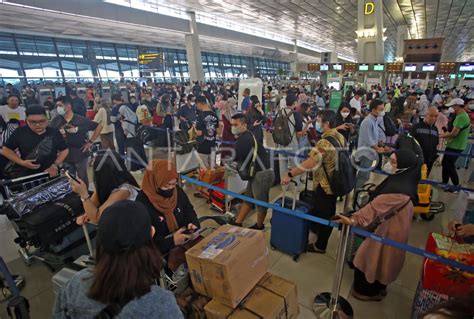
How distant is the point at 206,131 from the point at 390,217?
11.8 ft

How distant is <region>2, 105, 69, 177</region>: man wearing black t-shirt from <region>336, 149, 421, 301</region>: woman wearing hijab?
146 inches

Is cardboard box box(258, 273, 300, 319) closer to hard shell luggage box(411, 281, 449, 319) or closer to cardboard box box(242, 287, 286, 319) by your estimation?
cardboard box box(242, 287, 286, 319)

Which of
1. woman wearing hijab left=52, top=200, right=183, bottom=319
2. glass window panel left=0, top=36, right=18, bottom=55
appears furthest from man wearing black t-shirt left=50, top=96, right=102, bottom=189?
glass window panel left=0, top=36, right=18, bottom=55

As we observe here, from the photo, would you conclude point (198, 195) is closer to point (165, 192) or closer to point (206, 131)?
point (206, 131)

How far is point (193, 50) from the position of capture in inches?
746

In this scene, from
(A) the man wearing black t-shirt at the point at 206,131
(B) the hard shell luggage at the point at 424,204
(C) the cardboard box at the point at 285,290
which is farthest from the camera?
(A) the man wearing black t-shirt at the point at 206,131

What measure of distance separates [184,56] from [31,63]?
15.3 meters

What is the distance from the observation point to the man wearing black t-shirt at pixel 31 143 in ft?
11.3

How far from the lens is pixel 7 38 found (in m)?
16.7

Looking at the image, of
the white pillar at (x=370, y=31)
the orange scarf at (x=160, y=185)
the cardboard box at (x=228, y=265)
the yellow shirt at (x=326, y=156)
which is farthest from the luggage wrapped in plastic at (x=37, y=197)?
the white pillar at (x=370, y=31)

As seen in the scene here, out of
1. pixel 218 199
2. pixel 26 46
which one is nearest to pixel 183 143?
pixel 218 199

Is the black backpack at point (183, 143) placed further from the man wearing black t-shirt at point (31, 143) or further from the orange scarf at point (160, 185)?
the orange scarf at point (160, 185)

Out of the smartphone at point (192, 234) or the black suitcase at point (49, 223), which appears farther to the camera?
the black suitcase at point (49, 223)

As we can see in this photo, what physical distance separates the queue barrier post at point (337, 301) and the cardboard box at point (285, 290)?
613mm
